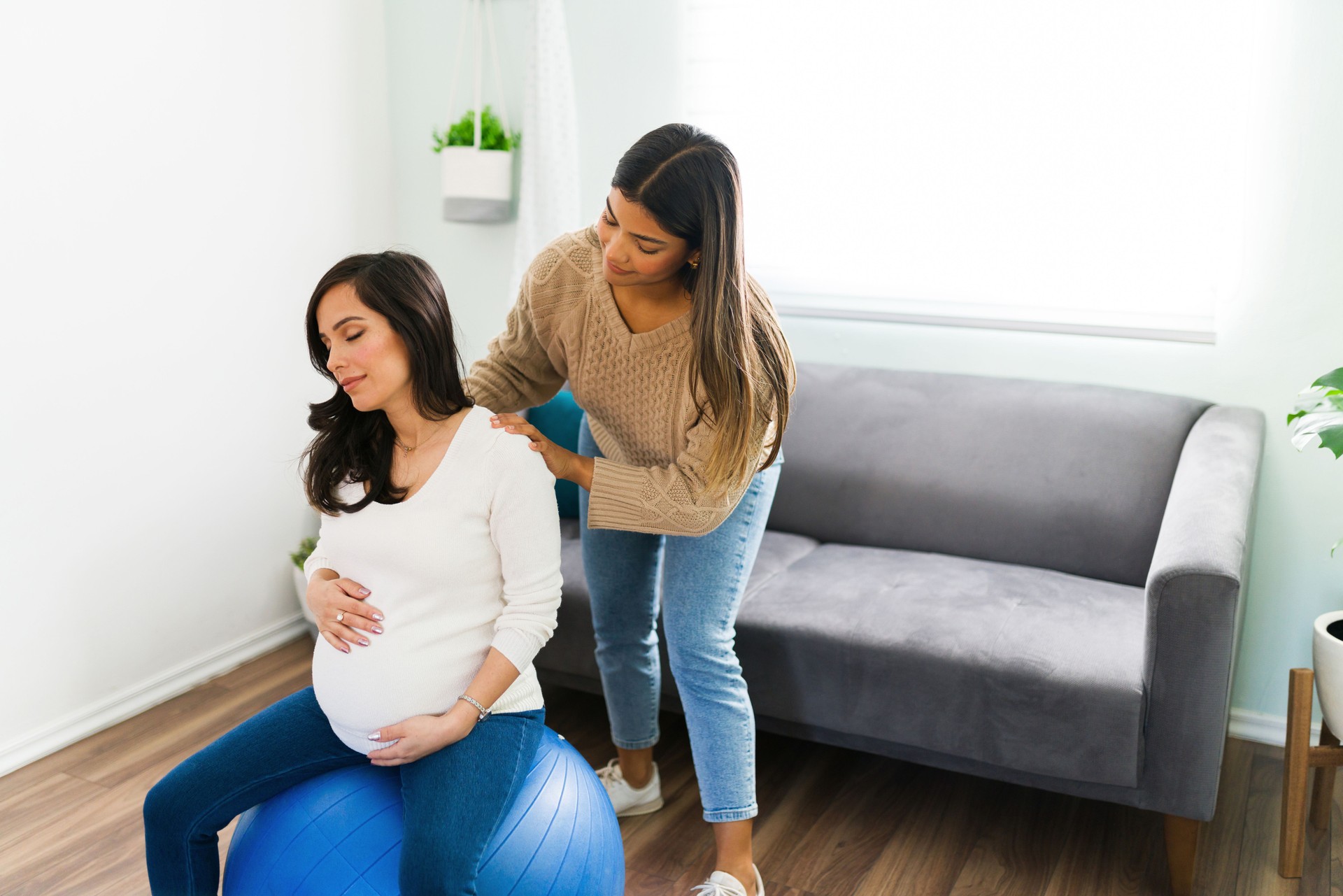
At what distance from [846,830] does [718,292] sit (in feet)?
3.67

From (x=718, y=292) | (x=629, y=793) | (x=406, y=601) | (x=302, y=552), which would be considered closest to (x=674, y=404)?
(x=718, y=292)

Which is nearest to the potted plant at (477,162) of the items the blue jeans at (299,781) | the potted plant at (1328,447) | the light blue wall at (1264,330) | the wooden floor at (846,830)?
the light blue wall at (1264,330)

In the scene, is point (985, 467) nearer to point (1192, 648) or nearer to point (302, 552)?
point (1192, 648)

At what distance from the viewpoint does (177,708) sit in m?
2.41

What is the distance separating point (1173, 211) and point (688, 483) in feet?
4.61

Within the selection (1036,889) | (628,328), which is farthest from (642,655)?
(1036,889)

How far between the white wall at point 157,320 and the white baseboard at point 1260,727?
2337 mm

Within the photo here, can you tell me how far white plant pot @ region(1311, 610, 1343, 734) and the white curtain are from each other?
1.94 m

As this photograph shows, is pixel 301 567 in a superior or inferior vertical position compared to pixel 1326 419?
inferior

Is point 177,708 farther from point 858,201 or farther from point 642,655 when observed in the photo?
point 858,201

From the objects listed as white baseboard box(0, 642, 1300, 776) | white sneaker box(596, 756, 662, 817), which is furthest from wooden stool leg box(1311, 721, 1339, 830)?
white sneaker box(596, 756, 662, 817)

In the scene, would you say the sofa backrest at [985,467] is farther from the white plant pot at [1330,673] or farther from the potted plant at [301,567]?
the potted plant at [301,567]

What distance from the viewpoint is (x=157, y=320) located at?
236 centimetres

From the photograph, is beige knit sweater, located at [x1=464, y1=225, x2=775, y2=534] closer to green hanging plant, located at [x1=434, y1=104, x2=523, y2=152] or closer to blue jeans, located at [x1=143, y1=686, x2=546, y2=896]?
blue jeans, located at [x1=143, y1=686, x2=546, y2=896]
